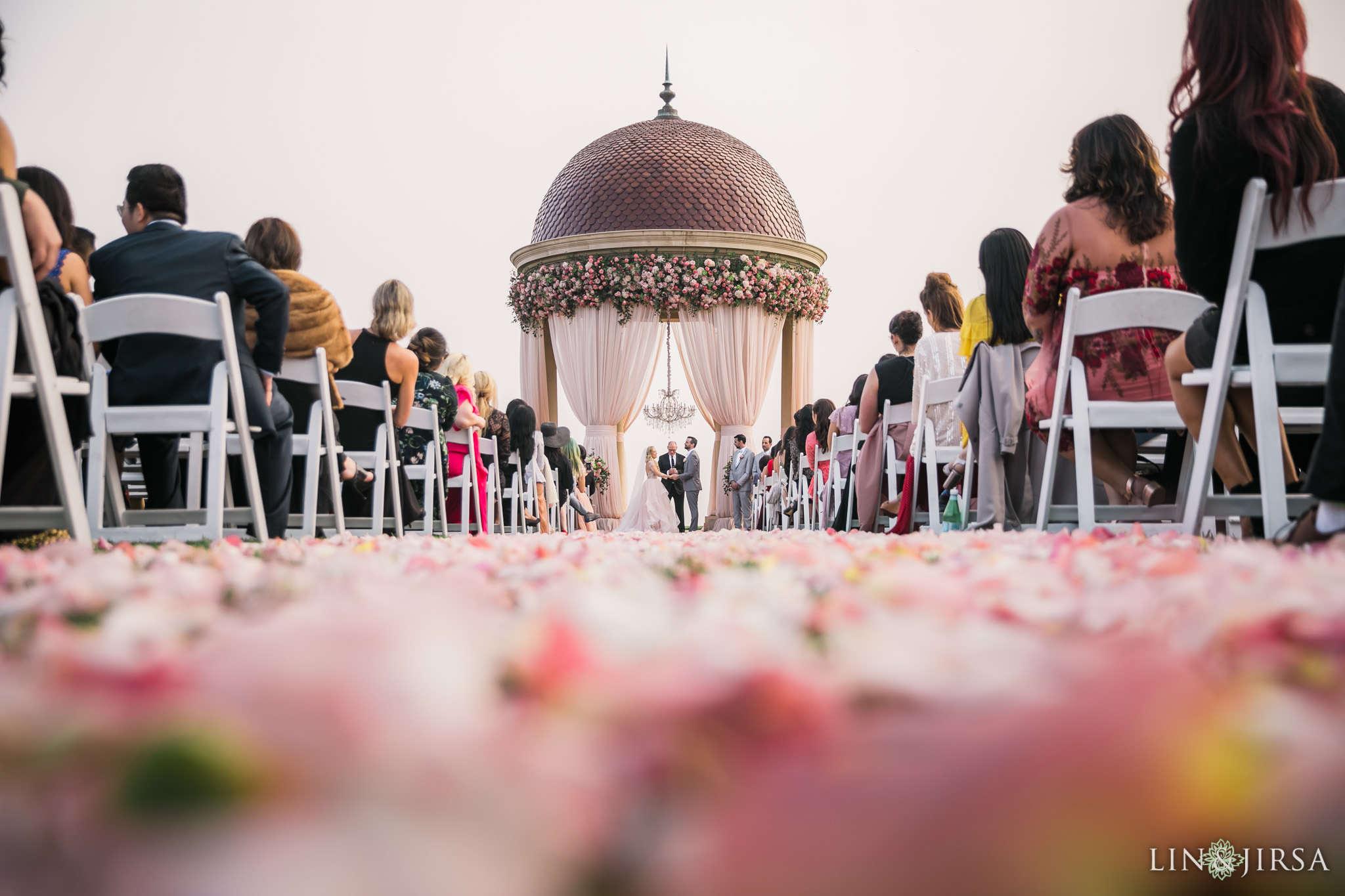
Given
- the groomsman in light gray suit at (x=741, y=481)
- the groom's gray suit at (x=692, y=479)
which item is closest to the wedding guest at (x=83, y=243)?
the groomsman in light gray suit at (x=741, y=481)

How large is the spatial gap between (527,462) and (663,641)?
7298 mm

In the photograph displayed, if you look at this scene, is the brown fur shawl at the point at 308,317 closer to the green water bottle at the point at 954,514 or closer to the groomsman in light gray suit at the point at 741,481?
the green water bottle at the point at 954,514

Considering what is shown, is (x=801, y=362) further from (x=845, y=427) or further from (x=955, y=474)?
(x=955, y=474)

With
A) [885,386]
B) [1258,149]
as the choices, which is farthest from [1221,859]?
[885,386]

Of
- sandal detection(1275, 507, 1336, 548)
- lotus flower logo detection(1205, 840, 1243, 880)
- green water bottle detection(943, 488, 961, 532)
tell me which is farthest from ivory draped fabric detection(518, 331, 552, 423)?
lotus flower logo detection(1205, 840, 1243, 880)

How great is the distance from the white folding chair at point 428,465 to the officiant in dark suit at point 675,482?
747 cm

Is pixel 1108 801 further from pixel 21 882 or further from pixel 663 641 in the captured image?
pixel 21 882

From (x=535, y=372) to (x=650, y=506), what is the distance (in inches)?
96.4

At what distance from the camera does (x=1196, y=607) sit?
59 cm

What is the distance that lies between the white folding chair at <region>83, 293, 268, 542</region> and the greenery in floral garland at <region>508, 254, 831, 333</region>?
30.4ft

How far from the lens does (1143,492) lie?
8.68 ft

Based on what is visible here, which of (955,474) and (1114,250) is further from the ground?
(1114,250)

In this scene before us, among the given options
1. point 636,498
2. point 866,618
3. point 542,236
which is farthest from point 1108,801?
point 542,236

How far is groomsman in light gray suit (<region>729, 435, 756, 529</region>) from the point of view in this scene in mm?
11070
